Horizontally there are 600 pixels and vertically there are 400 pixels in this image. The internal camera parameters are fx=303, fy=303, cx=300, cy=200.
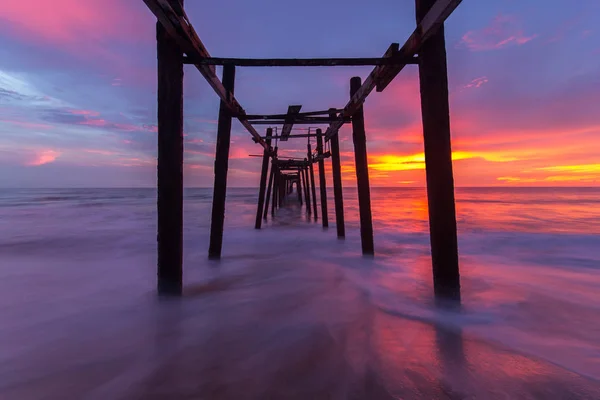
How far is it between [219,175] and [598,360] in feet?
17.0

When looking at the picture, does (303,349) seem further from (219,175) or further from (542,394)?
(219,175)

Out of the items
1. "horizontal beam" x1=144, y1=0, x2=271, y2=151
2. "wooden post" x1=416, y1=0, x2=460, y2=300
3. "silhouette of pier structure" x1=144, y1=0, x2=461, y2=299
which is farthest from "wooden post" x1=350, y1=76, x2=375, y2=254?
"horizontal beam" x1=144, y1=0, x2=271, y2=151

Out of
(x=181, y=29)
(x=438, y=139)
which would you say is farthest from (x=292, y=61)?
(x=438, y=139)

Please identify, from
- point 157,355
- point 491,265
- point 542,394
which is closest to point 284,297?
point 157,355

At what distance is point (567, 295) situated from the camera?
425cm

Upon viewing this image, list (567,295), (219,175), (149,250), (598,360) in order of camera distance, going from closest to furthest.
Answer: (598,360), (567,295), (219,175), (149,250)

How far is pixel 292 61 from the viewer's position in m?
3.26

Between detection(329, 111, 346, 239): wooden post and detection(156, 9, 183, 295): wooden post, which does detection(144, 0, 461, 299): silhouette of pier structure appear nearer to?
detection(156, 9, 183, 295): wooden post

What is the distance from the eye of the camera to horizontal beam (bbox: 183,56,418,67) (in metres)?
3.20

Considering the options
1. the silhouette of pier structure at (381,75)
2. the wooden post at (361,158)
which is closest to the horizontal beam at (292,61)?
the silhouette of pier structure at (381,75)

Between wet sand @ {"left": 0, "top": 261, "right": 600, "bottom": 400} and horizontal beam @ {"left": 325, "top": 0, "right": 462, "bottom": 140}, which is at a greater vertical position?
horizontal beam @ {"left": 325, "top": 0, "right": 462, "bottom": 140}

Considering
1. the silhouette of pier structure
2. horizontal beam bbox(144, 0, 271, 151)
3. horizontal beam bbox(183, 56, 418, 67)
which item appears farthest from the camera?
horizontal beam bbox(183, 56, 418, 67)

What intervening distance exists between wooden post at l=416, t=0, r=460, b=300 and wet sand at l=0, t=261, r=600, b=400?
91 centimetres

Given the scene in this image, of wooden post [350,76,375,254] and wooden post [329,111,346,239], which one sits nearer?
wooden post [350,76,375,254]
